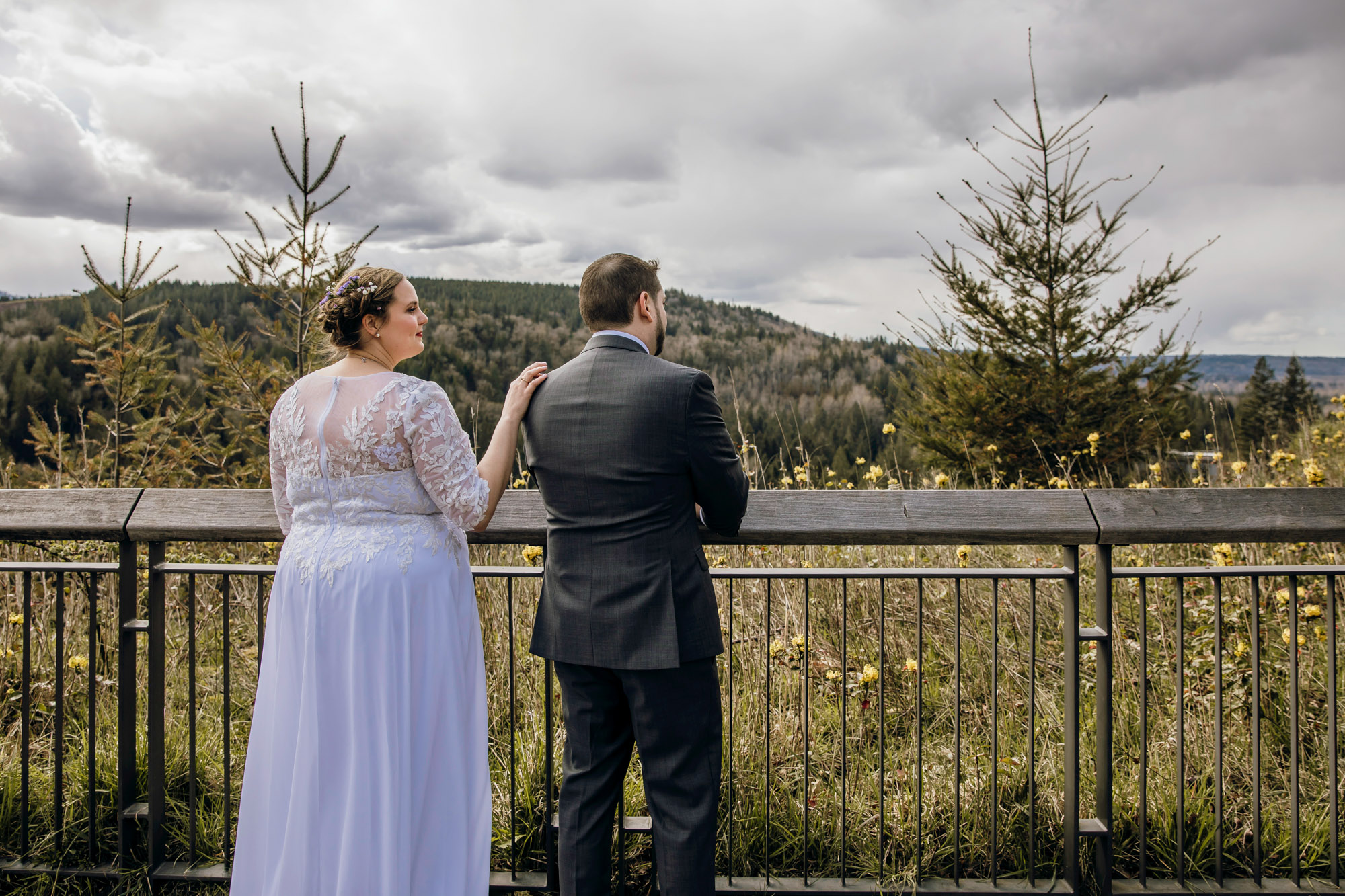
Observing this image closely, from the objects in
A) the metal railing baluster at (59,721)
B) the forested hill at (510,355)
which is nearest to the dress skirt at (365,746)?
the metal railing baluster at (59,721)

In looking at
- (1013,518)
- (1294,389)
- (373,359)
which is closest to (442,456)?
(373,359)

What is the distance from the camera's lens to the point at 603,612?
1.84m

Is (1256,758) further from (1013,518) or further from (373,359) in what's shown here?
(373,359)

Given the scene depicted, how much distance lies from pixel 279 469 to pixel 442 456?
1.61 feet

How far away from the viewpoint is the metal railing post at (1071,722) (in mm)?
2115

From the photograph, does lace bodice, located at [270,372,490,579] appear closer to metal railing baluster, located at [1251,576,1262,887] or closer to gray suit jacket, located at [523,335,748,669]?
gray suit jacket, located at [523,335,748,669]

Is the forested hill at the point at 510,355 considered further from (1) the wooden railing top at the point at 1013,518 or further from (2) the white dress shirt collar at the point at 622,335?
(2) the white dress shirt collar at the point at 622,335

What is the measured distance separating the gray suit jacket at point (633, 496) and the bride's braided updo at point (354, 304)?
1.59 ft

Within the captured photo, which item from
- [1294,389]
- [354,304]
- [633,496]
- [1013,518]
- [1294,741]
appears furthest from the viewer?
[1294,389]

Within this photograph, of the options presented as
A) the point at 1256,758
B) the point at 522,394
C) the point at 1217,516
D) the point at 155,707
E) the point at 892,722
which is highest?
the point at 522,394

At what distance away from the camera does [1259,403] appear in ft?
59.1

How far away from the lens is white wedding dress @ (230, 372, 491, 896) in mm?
1853

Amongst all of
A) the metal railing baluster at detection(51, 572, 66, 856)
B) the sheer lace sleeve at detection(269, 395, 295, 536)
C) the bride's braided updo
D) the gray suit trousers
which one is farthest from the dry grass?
the bride's braided updo

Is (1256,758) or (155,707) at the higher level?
(155,707)
